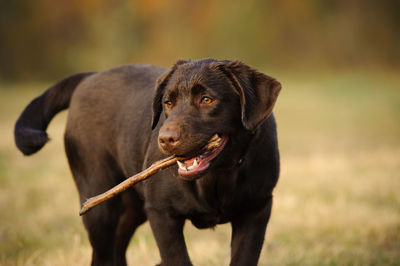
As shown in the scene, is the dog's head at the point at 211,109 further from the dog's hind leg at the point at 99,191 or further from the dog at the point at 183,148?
the dog's hind leg at the point at 99,191

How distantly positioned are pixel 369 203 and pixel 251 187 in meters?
3.76

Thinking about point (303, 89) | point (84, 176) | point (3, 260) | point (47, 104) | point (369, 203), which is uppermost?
point (47, 104)

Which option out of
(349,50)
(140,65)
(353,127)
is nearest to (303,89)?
(349,50)

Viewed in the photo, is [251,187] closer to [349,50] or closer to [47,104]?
[47,104]

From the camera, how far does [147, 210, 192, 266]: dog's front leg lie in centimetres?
369

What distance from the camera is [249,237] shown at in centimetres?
373

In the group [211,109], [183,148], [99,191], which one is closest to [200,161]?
[183,148]

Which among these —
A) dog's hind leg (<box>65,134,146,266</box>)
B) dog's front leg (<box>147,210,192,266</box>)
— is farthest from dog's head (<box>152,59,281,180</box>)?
dog's hind leg (<box>65,134,146,266</box>)

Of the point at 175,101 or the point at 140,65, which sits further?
the point at 140,65

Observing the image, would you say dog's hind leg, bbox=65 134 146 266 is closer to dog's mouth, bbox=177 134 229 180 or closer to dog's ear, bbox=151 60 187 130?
dog's ear, bbox=151 60 187 130

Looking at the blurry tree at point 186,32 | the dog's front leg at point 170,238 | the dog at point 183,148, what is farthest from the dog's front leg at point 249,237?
the blurry tree at point 186,32

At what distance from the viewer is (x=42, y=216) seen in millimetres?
6730

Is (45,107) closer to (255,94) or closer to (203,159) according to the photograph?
(203,159)

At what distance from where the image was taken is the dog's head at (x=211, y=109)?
10.9 feet
